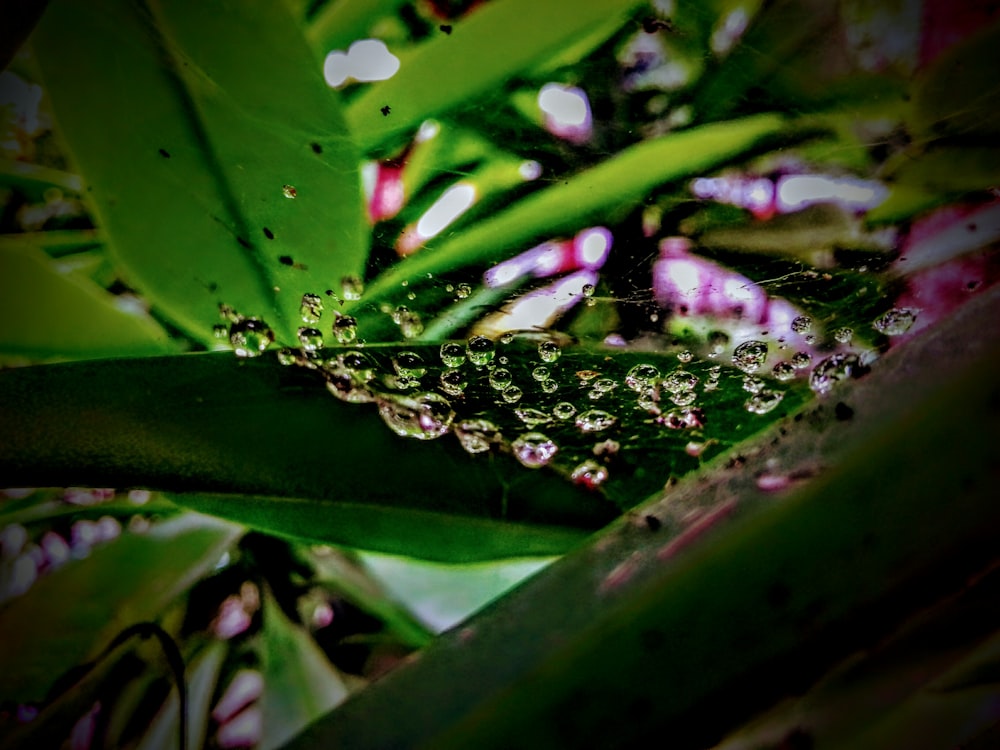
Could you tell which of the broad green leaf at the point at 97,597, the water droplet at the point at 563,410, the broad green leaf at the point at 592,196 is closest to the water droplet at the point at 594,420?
the water droplet at the point at 563,410

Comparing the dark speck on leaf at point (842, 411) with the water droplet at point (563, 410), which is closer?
the dark speck on leaf at point (842, 411)

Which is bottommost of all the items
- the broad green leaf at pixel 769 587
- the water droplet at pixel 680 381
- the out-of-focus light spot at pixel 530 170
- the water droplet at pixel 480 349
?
the broad green leaf at pixel 769 587

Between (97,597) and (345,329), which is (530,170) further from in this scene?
(97,597)

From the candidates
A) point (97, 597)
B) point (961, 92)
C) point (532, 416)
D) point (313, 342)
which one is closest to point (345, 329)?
point (313, 342)

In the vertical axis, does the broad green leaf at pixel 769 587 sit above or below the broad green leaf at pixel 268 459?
below

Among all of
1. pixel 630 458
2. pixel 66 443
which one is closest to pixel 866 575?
pixel 630 458

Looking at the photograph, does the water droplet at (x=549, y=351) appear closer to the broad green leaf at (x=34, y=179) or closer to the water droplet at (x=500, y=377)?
the water droplet at (x=500, y=377)
